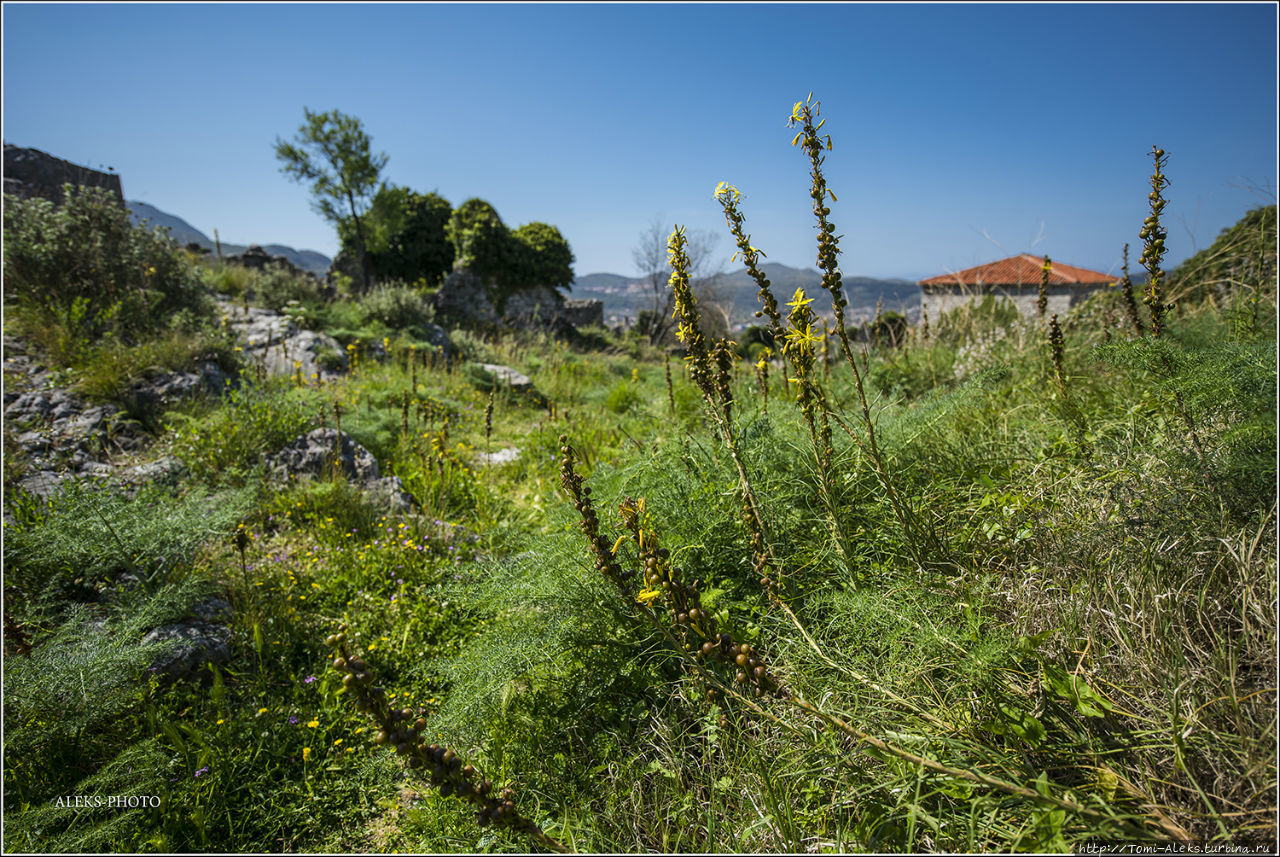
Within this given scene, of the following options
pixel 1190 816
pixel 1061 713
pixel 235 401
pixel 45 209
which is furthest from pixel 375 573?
pixel 45 209

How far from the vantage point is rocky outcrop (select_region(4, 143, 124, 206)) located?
1166 cm

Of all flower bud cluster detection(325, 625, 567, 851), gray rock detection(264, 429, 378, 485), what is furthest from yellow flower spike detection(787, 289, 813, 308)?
gray rock detection(264, 429, 378, 485)

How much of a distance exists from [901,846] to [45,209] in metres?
11.1

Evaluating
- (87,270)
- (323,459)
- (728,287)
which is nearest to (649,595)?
(323,459)

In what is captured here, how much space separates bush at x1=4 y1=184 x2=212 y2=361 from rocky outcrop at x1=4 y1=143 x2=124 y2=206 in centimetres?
552

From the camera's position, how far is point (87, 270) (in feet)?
23.7

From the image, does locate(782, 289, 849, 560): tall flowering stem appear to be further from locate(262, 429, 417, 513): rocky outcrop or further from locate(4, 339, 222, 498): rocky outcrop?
locate(4, 339, 222, 498): rocky outcrop

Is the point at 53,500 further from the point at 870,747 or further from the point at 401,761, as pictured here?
the point at 870,747

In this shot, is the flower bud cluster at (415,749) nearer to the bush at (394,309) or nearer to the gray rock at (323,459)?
the gray rock at (323,459)

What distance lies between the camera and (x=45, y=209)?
730 centimetres

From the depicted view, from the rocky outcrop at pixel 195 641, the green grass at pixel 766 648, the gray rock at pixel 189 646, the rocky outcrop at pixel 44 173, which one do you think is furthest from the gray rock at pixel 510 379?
the rocky outcrop at pixel 44 173

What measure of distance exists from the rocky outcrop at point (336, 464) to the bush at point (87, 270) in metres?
3.37

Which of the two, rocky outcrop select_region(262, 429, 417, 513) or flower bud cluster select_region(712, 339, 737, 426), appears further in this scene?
rocky outcrop select_region(262, 429, 417, 513)

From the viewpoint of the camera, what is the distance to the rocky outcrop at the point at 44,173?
11.7m
